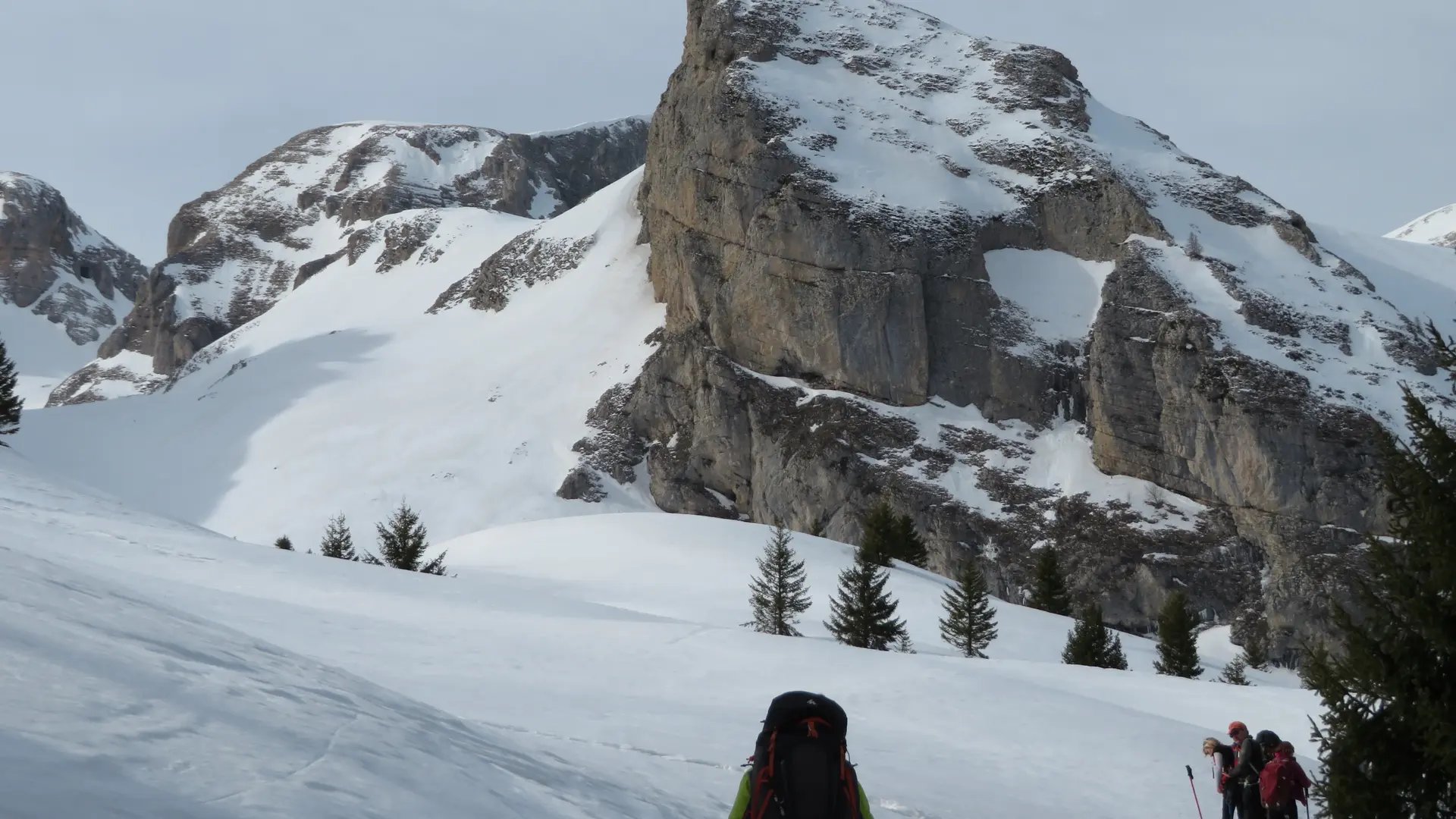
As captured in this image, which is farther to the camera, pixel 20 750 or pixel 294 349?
pixel 294 349

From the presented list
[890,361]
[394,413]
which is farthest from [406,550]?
[394,413]

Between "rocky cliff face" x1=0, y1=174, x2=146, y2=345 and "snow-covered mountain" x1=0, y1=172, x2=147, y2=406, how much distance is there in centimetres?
12

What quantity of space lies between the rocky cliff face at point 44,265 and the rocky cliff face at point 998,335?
147 metres

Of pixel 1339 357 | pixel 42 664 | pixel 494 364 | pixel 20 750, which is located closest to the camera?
pixel 20 750

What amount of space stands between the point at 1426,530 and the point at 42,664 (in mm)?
8729

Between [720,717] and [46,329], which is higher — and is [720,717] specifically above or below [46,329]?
below

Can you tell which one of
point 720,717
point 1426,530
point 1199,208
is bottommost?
point 720,717

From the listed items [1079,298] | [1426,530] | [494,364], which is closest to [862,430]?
[1079,298]

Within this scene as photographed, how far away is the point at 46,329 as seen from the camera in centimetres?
18475

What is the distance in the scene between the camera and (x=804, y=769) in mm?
5246

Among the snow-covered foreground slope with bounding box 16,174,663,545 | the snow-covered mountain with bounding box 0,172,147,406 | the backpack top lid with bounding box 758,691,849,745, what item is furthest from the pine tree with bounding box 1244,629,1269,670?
the snow-covered mountain with bounding box 0,172,147,406

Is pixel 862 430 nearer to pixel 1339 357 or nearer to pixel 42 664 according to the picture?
pixel 1339 357

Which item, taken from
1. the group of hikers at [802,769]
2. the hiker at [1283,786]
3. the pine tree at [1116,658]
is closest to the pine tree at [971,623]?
the pine tree at [1116,658]

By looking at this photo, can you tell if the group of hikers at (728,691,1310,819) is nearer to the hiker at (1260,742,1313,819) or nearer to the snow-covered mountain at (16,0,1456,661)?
the hiker at (1260,742,1313,819)
